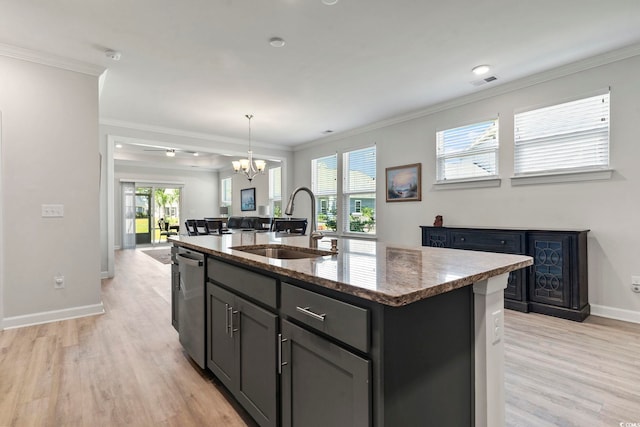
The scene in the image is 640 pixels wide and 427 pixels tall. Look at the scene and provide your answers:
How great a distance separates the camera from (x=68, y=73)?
335 cm

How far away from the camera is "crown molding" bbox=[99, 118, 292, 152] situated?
542 centimetres

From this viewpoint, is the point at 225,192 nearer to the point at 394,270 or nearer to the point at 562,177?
the point at 562,177

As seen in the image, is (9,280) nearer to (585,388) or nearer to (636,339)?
(585,388)

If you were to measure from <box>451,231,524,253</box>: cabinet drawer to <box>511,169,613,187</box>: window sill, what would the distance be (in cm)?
73

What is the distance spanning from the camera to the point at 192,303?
7.30ft

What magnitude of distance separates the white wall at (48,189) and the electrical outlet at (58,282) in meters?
0.04

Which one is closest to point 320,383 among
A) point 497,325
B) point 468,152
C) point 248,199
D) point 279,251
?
point 497,325

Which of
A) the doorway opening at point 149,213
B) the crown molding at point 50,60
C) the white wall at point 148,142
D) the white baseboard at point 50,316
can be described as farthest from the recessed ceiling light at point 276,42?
the doorway opening at point 149,213

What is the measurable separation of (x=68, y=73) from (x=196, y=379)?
330 centimetres

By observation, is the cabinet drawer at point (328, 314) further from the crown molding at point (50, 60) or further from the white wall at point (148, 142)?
the white wall at point (148, 142)

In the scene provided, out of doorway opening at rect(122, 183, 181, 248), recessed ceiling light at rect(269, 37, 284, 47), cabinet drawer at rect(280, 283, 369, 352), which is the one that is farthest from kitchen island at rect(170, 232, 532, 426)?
doorway opening at rect(122, 183, 181, 248)

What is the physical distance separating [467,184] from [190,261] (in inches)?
144

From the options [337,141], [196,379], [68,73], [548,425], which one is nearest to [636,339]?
[548,425]

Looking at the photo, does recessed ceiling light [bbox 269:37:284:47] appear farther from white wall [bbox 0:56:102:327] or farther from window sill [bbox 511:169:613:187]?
window sill [bbox 511:169:613:187]
